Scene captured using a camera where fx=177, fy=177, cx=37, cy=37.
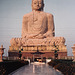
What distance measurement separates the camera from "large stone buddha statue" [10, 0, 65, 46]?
29633 mm

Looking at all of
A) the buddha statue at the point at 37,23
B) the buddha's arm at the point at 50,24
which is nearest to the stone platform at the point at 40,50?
the buddha statue at the point at 37,23

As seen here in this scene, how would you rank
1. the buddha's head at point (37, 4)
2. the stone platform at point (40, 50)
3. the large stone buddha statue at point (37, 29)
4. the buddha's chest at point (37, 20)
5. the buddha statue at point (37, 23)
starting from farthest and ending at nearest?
1. the buddha's head at point (37, 4)
2. the buddha's chest at point (37, 20)
3. the buddha statue at point (37, 23)
4. the large stone buddha statue at point (37, 29)
5. the stone platform at point (40, 50)

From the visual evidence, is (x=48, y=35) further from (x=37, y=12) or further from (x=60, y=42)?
(x=37, y=12)

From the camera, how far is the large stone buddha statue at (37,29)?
29.6 metres

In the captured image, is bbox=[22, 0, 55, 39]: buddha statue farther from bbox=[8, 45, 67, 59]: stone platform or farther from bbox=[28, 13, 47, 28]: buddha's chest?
bbox=[8, 45, 67, 59]: stone platform

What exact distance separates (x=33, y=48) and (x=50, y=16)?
7255 mm

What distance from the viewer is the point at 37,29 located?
103 ft

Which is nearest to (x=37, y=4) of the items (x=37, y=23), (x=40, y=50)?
(x=37, y=23)

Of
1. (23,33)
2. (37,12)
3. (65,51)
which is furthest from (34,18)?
(65,51)

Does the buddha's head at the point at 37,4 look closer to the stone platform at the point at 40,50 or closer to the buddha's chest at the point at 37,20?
the buddha's chest at the point at 37,20

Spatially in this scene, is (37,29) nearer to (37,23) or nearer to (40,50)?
(37,23)

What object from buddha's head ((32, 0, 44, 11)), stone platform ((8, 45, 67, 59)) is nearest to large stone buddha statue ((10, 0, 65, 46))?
buddha's head ((32, 0, 44, 11))

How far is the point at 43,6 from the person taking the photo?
33.4 meters

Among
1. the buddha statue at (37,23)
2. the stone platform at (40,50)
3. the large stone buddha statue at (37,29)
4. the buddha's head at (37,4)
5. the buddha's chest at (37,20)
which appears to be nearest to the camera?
the stone platform at (40,50)
